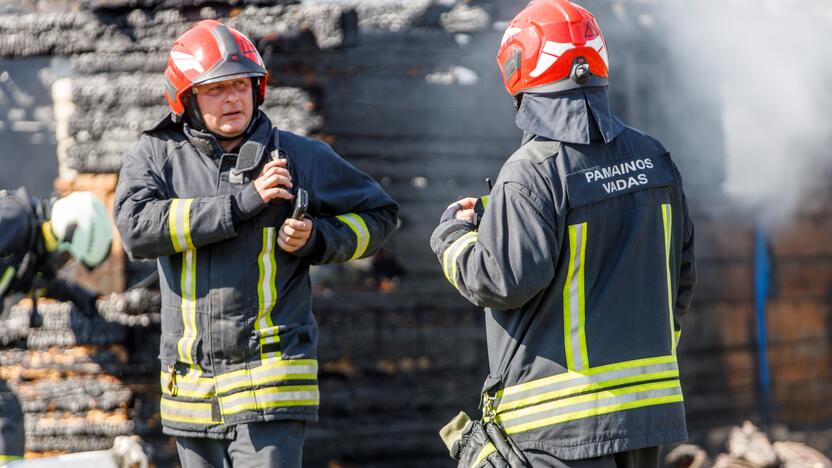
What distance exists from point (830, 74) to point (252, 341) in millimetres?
6682

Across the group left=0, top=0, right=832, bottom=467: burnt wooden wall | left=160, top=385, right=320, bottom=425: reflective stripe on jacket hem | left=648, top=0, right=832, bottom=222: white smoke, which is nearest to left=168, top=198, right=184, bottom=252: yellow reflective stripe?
left=160, top=385, right=320, bottom=425: reflective stripe on jacket hem

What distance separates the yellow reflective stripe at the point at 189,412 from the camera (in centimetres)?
404

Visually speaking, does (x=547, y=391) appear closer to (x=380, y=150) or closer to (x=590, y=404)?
(x=590, y=404)

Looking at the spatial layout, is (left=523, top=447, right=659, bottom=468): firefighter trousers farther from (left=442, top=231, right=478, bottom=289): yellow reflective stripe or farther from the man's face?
the man's face

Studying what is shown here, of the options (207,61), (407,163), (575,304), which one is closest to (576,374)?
(575,304)

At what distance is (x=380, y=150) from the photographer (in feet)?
23.6

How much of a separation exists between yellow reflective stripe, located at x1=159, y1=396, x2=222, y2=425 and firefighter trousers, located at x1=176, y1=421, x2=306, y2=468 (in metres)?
0.08

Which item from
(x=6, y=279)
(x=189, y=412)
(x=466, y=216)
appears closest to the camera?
(x=466, y=216)

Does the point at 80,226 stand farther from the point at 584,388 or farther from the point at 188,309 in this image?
the point at 584,388

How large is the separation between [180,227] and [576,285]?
142cm

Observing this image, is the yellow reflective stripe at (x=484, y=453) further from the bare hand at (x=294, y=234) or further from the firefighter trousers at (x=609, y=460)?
the bare hand at (x=294, y=234)

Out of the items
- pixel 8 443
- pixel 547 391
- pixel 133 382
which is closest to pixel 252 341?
pixel 547 391

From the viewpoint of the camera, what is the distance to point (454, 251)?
11.3ft

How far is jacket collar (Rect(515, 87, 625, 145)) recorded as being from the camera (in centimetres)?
339
